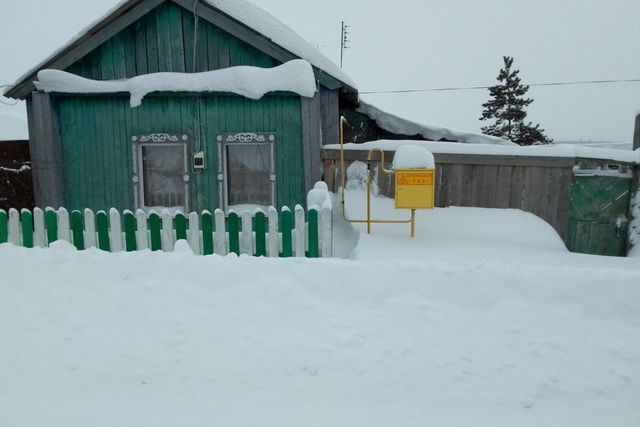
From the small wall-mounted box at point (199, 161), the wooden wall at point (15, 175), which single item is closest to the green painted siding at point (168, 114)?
the small wall-mounted box at point (199, 161)

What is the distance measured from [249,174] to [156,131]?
5.86 ft

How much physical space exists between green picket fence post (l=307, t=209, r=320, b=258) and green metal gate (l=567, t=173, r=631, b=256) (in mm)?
4416

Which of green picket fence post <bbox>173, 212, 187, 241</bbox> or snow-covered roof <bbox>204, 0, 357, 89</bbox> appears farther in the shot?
snow-covered roof <bbox>204, 0, 357, 89</bbox>

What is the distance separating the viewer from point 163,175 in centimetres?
759

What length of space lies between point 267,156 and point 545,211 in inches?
186

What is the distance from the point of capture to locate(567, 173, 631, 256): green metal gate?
6715 millimetres

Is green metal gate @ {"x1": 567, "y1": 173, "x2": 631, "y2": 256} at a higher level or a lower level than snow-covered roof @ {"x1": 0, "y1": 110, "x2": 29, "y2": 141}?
lower

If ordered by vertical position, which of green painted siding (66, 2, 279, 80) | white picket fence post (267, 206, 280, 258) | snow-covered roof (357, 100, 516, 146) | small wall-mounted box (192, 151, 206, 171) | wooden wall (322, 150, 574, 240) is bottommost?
white picket fence post (267, 206, 280, 258)

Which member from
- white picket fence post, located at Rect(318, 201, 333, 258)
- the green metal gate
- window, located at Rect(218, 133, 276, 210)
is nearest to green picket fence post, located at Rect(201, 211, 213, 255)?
white picket fence post, located at Rect(318, 201, 333, 258)

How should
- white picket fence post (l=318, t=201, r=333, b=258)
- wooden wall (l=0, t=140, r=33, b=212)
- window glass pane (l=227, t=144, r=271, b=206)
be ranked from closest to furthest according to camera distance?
white picket fence post (l=318, t=201, r=333, b=258), window glass pane (l=227, t=144, r=271, b=206), wooden wall (l=0, t=140, r=33, b=212)

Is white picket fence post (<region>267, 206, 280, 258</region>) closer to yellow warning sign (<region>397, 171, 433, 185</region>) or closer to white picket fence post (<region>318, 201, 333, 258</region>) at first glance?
white picket fence post (<region>318, 201, 333, 258</region>)

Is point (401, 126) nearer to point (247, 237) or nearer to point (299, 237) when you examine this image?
point (299, 237)

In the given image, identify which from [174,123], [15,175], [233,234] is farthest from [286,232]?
[15,175]

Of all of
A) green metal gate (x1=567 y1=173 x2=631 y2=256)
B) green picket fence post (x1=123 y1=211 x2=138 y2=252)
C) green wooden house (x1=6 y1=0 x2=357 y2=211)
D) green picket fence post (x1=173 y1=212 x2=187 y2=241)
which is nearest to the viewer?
green picket fence post (x1=173 y1=212 x2=187 y2=241)
